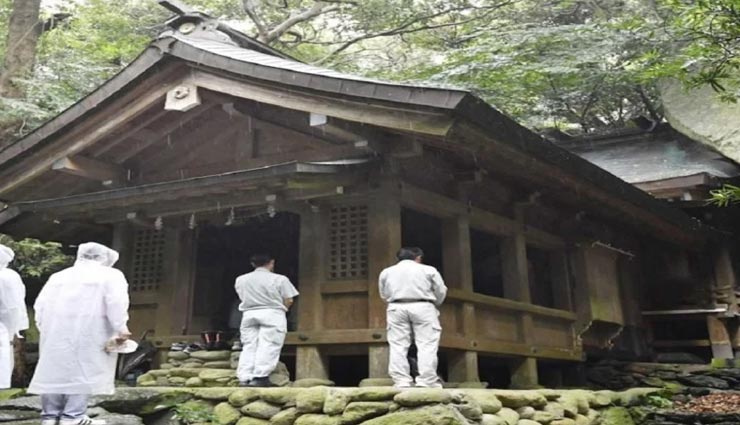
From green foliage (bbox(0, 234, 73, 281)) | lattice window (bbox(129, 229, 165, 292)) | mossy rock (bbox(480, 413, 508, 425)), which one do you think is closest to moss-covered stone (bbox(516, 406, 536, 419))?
mossy rock (bbox(480, 413, 508, 425))

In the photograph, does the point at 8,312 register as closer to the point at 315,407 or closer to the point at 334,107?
the point at 315,407

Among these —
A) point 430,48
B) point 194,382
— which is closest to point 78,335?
point 194,382

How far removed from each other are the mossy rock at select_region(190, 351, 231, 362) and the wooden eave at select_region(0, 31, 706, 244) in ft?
9.95

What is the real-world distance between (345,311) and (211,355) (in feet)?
5.62

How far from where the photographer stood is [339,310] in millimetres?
7414

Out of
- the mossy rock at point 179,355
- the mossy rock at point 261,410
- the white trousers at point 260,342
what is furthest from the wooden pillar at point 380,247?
the mossy rock at point 179,355

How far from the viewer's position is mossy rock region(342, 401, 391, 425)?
5152 millimetres

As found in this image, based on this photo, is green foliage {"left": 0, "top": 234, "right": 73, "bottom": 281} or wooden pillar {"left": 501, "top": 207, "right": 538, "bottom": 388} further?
green foliage {"left": 0, "top": 234, "right": 73, "bottom": 281}

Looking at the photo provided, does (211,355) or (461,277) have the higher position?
(461,277)

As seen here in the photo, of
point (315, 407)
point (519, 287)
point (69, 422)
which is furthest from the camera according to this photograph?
point (519, 287)

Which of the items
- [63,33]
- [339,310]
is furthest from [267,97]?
[63,33]

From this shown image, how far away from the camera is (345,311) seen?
291 inches

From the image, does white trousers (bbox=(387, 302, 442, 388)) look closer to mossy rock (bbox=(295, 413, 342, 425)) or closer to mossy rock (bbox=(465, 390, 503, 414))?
mossy rock (bbox=(465, 390, 503, 414))

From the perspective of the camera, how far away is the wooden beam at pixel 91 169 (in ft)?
27.6
